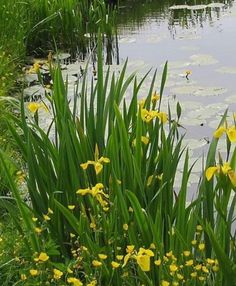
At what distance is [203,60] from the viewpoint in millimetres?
6406

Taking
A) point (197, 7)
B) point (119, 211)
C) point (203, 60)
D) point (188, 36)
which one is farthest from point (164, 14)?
point (119, 211)

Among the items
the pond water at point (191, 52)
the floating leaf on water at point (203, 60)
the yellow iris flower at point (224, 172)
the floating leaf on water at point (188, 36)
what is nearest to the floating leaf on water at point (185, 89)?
the pond water at point (191, 52)

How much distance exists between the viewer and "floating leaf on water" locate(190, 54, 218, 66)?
634cm

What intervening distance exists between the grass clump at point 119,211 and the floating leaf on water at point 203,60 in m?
3.69

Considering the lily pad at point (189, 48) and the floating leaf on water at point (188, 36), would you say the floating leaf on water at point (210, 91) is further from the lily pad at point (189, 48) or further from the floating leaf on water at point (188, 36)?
the floating leaf on water at point (188, 36)

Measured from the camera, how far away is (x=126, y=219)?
7.39 feet

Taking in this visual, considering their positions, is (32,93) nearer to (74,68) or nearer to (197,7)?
(74,68)

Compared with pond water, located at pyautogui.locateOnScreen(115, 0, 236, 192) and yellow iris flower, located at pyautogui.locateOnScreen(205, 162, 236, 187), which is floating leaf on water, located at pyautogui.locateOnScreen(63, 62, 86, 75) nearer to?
pond water, located at pyautogui.locateOnScreen(115, 0, 236, 192)

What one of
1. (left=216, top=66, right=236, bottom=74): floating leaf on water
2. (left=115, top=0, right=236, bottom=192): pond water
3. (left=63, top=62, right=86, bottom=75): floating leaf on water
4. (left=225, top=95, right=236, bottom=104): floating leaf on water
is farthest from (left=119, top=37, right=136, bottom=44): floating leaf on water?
(left=225, top=95, right=236, bottom=104): floating leaf on water

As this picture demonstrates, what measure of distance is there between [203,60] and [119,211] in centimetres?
434

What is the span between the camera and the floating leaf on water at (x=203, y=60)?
250 inches

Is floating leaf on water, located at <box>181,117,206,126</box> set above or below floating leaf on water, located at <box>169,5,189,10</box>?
below

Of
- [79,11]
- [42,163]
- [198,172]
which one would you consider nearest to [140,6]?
[79,11]

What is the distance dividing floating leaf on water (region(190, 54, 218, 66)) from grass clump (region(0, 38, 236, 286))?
3.69 m
